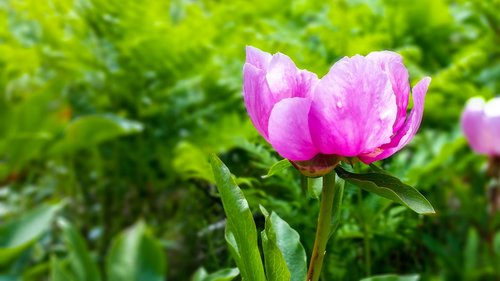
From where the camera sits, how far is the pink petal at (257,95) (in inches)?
16.9

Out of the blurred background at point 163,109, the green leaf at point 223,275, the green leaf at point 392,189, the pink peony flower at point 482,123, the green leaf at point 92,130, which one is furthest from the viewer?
the green leaf at point 92,130

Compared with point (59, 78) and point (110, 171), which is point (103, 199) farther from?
point (59, 78)

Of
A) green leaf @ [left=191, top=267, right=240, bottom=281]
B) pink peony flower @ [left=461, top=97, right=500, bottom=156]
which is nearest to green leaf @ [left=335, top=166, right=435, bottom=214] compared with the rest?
green leaf @ [left=191, top=267, right=240, bottom=281]

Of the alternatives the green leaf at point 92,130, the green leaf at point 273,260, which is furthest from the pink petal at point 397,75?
the green leaf at point 92,130

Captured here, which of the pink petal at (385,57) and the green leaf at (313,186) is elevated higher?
the pink petal at (385,57)

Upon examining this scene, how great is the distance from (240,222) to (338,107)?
0.09 meters

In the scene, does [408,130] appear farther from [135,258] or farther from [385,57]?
[135,258]

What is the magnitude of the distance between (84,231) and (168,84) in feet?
1.57

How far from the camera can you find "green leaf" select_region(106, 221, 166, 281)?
116 cm

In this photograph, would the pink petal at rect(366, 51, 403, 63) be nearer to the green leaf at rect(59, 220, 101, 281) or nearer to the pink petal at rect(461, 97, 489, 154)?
the pink petal at rect(461, 97, 489, 154)

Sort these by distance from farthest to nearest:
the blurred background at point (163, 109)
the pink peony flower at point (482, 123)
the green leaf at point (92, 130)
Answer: the green leaf at point (92, 130) < the blurred background at point (163, 109) < the pink peony flower at point (482, 123)

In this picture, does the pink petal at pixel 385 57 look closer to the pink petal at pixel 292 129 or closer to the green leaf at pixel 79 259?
the pink petal at pixel 292 129

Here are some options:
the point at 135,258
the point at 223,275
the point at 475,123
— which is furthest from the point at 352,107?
the point at 135,258

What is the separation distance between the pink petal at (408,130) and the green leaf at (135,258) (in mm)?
796
